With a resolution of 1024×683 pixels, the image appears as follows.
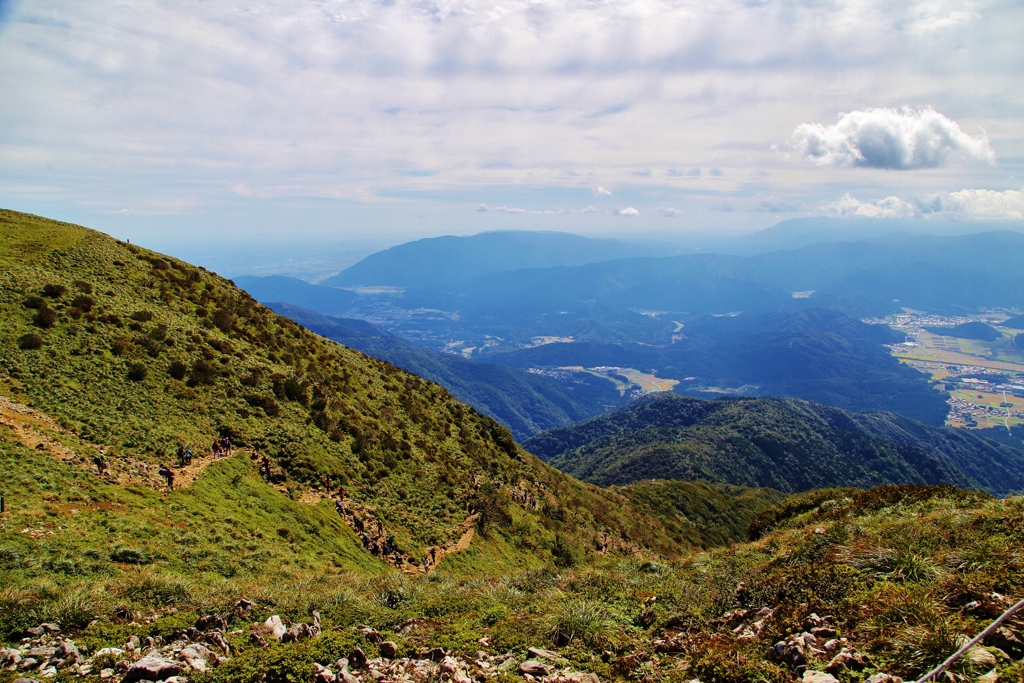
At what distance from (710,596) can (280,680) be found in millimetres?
8847

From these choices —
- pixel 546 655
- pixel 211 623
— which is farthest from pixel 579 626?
pixel 211 623

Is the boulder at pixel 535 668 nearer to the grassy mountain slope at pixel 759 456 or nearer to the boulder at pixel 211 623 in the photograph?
the boulder at pixel 211 623

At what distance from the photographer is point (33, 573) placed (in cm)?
974

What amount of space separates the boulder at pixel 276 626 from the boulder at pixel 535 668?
163 inches

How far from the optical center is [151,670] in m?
6.41

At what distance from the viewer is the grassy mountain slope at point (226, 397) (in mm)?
17984

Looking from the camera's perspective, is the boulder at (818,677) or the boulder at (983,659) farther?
the boulder at (818,677)

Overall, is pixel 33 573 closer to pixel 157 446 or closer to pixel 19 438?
pixel 19 438

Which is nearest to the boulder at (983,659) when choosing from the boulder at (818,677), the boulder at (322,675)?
the boulder at (818,677)

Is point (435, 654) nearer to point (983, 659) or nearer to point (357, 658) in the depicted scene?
point (357, 658)

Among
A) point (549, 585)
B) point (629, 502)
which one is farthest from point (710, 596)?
point (629, 502)

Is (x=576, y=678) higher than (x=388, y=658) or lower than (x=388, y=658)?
higher

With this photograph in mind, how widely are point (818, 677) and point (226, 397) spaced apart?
77.2 feet

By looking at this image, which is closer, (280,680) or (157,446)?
(280,680)
